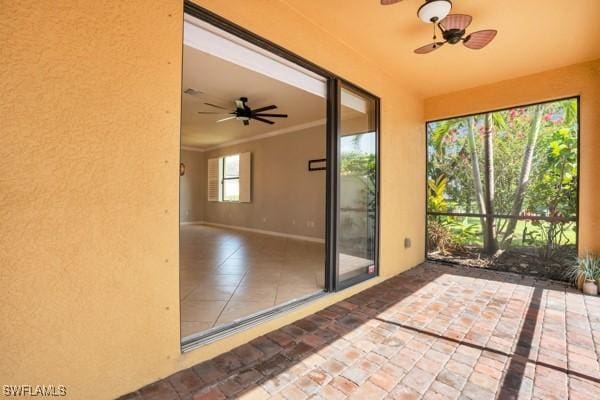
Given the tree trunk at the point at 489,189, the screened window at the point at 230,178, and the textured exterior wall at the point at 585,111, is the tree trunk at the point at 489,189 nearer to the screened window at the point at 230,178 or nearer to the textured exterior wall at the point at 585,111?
the textured exterior wall at the point at 585,111

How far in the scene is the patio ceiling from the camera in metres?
2.39

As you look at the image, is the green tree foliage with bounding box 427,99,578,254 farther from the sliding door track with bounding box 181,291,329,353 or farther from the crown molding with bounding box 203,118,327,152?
the sliding door track with bounding box 181,291,329,353

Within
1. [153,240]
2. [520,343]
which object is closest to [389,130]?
[520,343]

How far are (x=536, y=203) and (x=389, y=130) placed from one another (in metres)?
2.62

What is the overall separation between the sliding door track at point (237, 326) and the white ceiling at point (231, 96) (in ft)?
8.94

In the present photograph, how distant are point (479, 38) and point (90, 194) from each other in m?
3.15

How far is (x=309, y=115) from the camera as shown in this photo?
603 centimetres

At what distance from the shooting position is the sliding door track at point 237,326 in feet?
6.04

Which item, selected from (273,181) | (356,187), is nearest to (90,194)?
(356,187)

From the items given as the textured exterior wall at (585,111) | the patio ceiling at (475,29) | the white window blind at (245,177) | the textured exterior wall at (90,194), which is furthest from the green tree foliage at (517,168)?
the white window blind at (245,177)

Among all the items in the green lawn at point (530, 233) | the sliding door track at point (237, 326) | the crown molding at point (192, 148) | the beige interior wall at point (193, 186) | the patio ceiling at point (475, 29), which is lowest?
the sliding door track at point (237, 326)

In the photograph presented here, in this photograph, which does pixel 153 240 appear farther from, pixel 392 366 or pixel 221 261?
pixel 221 261

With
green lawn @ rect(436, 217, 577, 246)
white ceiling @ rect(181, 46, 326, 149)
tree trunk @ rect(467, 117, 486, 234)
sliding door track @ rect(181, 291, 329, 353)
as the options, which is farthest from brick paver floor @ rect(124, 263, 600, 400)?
white ceiling @ rect(181, 46, 326, 149)

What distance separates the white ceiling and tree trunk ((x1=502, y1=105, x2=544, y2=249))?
334cm
